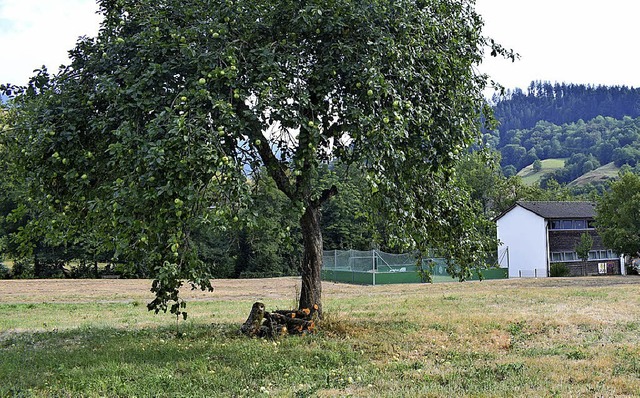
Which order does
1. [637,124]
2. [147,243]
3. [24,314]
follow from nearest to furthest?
1. [147,243]
2. [24,314]
3. [637,124]

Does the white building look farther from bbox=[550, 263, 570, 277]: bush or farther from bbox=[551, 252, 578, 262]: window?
bbox=[550, 263, 570, 277]: bush

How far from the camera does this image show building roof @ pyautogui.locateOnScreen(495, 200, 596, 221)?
48875 millimetres

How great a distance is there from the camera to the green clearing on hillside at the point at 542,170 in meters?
125

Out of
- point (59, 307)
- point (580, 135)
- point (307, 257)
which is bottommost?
point (59, 307)

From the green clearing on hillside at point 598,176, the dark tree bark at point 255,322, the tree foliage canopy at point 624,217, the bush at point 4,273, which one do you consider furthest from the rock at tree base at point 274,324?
the green clearing on hillside at point 598,176

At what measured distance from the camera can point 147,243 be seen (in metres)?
6.34

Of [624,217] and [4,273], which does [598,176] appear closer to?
[624,217]

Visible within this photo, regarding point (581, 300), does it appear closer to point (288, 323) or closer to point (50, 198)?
point (288, 323)

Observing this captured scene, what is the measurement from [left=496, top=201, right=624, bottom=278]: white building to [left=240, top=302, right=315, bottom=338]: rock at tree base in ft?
132

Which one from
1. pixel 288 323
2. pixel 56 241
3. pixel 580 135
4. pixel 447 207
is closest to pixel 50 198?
pixel 56 241

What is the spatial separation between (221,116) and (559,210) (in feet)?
161

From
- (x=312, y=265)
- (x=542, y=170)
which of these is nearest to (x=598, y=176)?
(x=542, y=170)

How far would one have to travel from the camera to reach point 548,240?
48.7 m

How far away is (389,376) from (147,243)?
3.28 m
